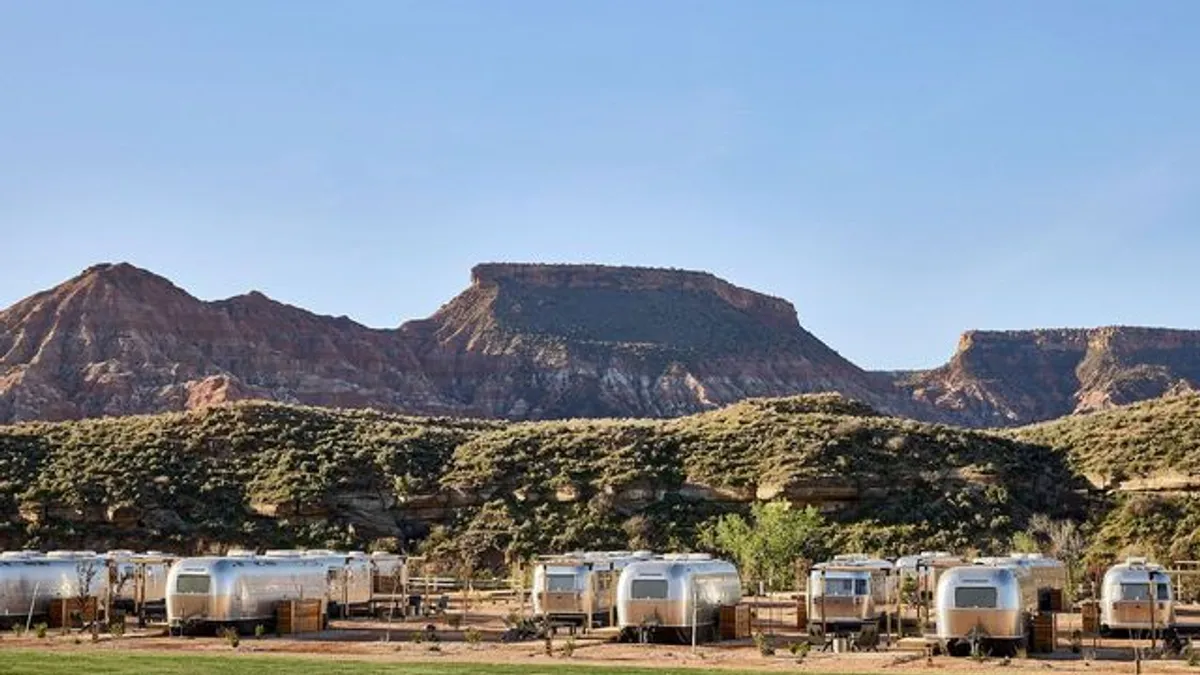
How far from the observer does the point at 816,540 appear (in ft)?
208

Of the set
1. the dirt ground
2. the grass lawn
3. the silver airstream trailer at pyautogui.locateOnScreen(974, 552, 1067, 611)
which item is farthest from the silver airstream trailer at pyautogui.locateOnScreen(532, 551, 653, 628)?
the silver airstream trailer at pyautogui.locateOnScreen(974, 552, 1067, 611)

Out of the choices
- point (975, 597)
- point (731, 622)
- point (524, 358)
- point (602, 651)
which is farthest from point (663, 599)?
point (524, 358)

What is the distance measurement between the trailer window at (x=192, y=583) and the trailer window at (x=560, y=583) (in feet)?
29.5

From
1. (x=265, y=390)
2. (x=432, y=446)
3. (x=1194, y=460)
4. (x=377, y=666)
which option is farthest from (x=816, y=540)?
(x=265, y=390)

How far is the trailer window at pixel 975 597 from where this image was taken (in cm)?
3331

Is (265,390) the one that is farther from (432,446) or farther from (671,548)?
(671,548)

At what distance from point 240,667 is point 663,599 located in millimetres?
11332

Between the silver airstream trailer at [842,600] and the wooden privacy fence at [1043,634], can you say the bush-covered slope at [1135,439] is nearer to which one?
the silver airstream trailer at [842,600]

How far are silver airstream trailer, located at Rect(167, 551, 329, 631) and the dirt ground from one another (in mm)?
747

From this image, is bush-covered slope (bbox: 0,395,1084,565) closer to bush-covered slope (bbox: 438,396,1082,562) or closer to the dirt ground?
bush-covered slope (bbox: 438,396,1082,562)

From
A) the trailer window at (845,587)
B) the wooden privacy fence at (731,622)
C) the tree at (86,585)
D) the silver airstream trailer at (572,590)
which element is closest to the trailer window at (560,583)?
the silver airstream trailer at (572,590)

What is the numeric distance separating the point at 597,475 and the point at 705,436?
7418 mm

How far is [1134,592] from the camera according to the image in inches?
1455

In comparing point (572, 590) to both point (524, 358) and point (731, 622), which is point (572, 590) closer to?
point (731, 622)
